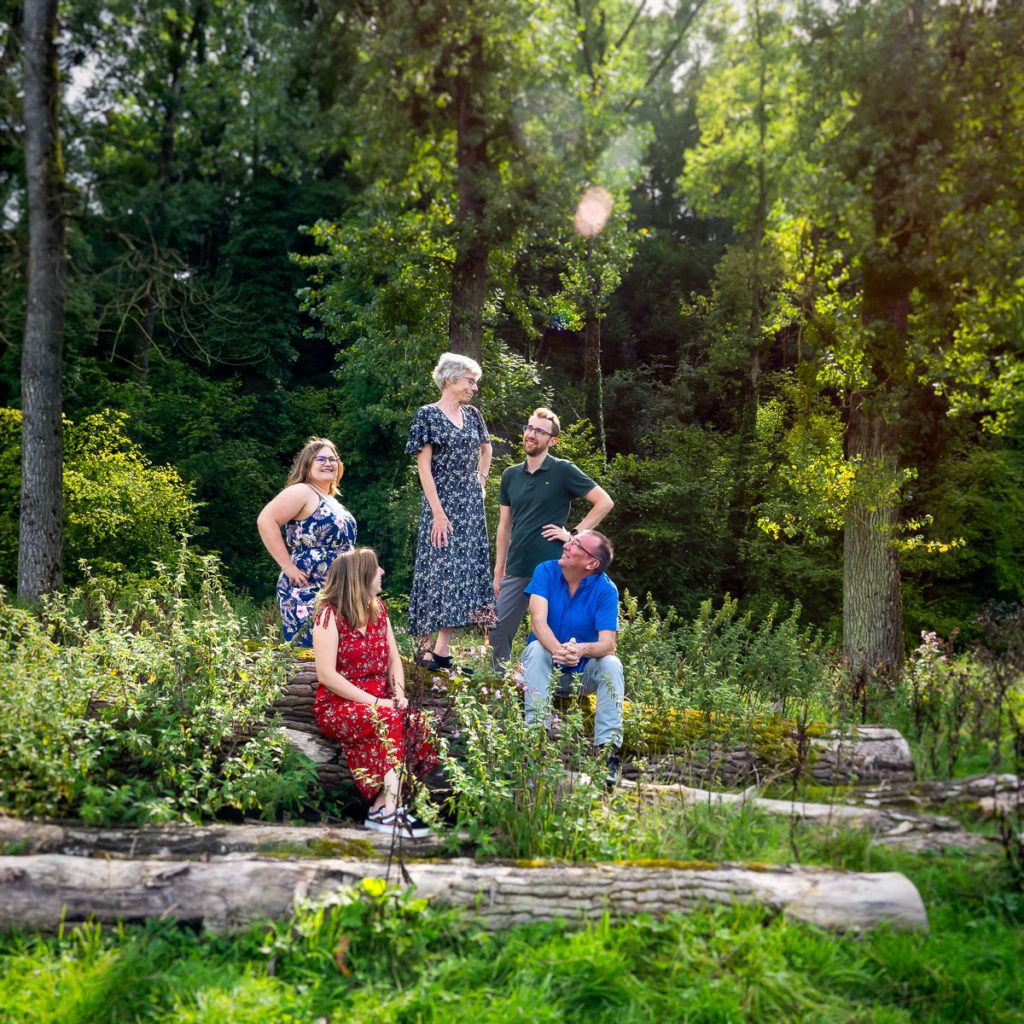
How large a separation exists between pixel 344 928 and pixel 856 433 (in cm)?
789

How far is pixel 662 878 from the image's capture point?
311 cm

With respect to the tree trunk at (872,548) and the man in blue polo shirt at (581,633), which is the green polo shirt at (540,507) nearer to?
the man in blue polo shirt at (581,633)

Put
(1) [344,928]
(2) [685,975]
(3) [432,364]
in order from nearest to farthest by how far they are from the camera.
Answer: (2) [685,975] < (1) [344,928] < (3) [432,364]

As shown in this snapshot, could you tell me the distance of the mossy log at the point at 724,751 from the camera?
4402 millimetres

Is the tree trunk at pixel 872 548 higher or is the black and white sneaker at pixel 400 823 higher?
the tree trunk at pixel 872 548

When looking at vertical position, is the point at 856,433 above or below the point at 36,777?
above

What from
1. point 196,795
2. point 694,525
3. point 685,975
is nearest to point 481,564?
point 196,795

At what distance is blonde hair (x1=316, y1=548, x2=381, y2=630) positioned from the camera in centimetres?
A: 433

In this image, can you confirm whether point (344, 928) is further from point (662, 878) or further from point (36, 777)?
point (36, 777)

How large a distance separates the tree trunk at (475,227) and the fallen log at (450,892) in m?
8.72

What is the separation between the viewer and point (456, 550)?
5605 millimetres

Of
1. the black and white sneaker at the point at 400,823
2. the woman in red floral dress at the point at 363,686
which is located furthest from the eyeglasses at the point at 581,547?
the black and white sneaker at the point at 400,823

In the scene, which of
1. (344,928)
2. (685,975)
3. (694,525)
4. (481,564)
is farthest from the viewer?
(694,525)

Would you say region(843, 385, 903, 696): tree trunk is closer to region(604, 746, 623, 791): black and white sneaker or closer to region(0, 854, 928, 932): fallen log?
region(604, 746, 623, 791): black and white sneaker
